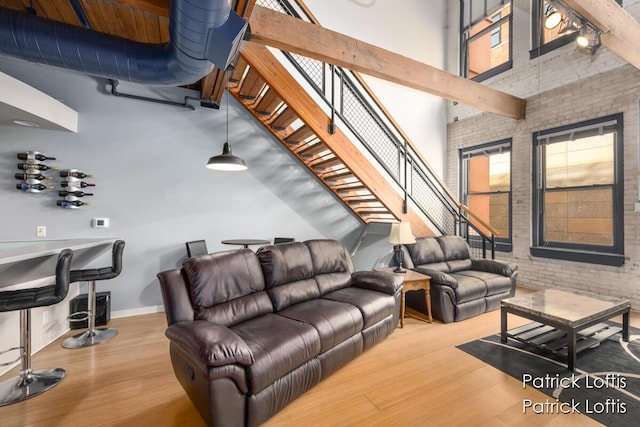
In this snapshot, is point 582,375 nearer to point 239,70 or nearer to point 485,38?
point 239,70

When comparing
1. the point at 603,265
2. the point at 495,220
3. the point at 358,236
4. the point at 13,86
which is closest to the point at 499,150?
the point at 495,220

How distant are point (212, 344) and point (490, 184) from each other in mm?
6053

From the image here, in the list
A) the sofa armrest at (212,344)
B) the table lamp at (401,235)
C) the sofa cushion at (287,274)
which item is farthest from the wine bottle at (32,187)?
the table lamp at (401,235)

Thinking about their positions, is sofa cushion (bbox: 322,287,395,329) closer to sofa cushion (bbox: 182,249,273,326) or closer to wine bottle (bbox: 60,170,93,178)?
sofa cushion (bbox: 182,249,273,326)

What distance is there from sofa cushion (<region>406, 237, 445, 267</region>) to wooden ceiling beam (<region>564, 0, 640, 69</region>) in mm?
2978

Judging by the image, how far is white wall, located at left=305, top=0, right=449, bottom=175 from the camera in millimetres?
5312

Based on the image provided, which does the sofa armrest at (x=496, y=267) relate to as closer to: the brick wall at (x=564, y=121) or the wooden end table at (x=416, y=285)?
the brick wall at (x=564, y=121)

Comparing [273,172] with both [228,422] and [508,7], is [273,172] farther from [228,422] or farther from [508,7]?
[508,7]

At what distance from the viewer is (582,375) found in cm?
235

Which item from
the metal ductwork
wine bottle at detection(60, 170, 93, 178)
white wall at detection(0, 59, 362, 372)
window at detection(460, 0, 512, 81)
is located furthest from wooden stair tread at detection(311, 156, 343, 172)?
window at detection(460, 0, 512, 81)

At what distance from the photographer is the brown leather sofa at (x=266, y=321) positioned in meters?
1.67

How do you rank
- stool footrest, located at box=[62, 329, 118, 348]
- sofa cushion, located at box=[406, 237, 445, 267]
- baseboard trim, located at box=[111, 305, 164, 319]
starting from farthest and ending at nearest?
sofa cushion, located at box=[406, 237, 445, 267] → baseboard trim, located at box=[111, 305, 164, 319] → stool footrest, located at box=[62, 329, 118, 348]

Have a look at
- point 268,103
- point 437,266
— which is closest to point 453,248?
point 437,266

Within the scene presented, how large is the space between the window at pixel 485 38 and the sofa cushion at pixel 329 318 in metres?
5.68
